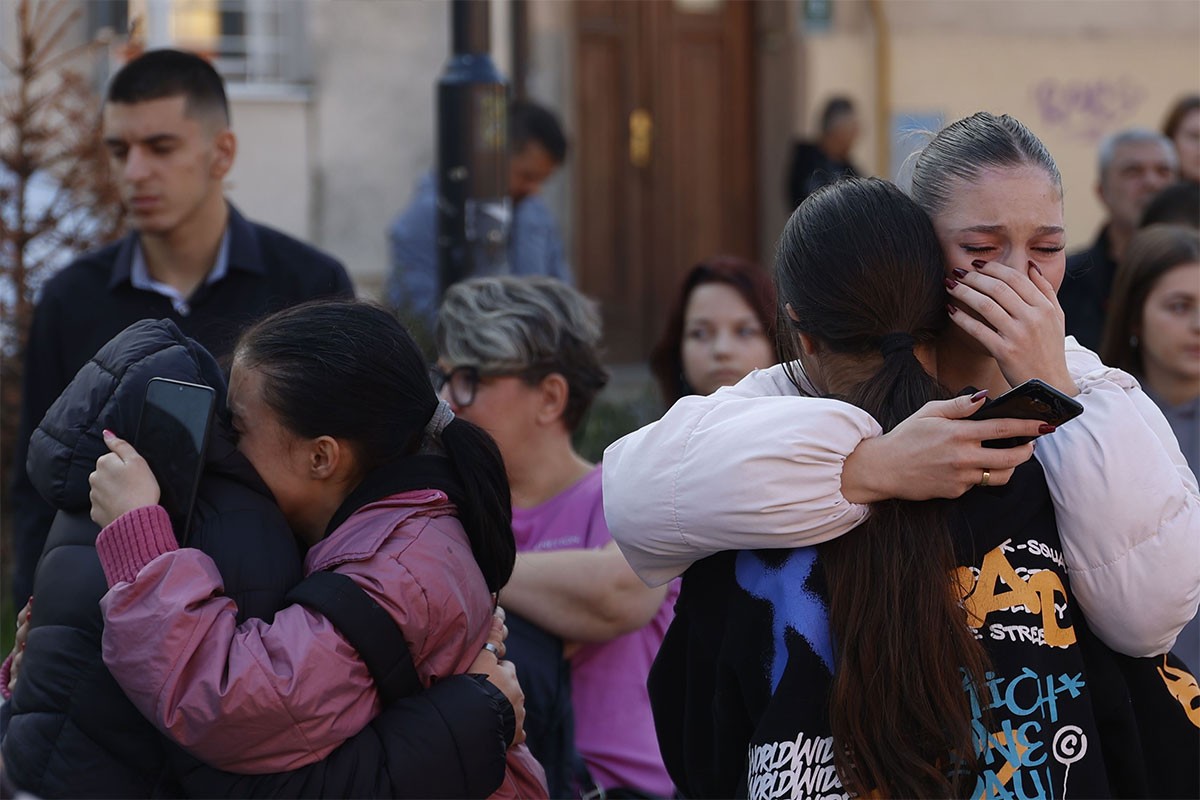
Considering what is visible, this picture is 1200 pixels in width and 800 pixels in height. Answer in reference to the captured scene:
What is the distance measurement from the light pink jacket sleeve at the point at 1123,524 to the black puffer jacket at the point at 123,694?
0.86 m

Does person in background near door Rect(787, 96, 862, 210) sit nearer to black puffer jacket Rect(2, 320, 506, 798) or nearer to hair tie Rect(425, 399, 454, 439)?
hair tie Rect(425, 399, 454, 439)

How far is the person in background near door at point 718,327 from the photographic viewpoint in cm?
407

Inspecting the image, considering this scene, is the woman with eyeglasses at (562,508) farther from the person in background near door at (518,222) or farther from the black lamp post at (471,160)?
the person in background near door at (518,222)

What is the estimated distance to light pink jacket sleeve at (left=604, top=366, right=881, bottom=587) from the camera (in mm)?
1897

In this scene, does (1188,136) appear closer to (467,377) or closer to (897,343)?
(467,377)

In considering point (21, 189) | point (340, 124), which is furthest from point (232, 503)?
point (340, 124)

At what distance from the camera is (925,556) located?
75.6 inches

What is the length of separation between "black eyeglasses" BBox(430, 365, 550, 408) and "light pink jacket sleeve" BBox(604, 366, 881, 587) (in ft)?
4.34

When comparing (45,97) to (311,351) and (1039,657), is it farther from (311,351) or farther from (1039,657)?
(1039,657)

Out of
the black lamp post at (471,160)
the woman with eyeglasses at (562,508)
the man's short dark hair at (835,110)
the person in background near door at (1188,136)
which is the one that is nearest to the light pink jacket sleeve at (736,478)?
the woman with eyeglasses at (562,508)

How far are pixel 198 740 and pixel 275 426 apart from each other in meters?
0.50

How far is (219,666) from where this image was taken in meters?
1.91

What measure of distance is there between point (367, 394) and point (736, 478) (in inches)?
24.1

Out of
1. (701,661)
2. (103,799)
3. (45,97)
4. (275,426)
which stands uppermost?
(45,97)
